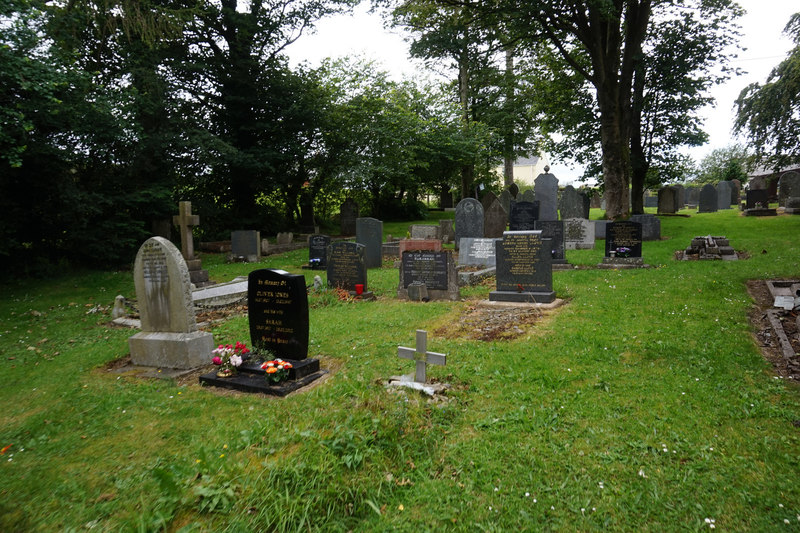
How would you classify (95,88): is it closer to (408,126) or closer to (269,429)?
(269,429)

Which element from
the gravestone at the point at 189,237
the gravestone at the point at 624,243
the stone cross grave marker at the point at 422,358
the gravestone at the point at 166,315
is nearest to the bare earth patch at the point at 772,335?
the stone cross grave marker at the point at 422,358

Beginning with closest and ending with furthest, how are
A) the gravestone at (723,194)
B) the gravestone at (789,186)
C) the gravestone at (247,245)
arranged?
the gravestone at (247,245)
the gravestone at (789,186)
the gravestone at (723,194)

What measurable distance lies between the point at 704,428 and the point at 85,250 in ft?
52.5

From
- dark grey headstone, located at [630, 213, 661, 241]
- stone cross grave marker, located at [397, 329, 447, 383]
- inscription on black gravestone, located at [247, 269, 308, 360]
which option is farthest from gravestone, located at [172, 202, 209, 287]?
dark grey headstone, located at [630, 213, 661, 241]

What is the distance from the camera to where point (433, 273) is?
10.3m

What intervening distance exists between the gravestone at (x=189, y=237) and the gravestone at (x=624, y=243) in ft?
37.5

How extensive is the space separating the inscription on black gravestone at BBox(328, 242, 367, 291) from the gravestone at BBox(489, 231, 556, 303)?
3059mm

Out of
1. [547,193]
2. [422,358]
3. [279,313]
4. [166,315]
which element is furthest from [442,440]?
[547,193]

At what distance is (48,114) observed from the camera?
461 inches

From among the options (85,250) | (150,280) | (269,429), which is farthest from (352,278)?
(85,250)

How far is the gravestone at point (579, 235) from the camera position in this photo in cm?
1753

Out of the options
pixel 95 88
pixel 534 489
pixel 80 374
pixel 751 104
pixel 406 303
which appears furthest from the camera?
pixel 751 104

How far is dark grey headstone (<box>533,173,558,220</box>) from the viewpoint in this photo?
2133cm

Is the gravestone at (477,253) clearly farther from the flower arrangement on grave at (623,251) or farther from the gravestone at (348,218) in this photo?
the gravestone at (348,218)
